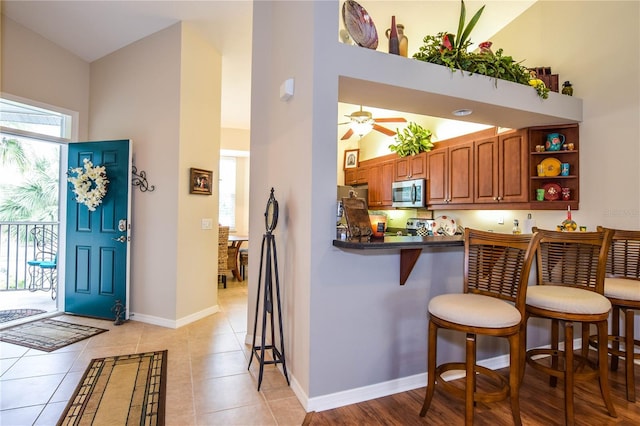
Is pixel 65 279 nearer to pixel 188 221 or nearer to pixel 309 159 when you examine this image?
pixel 188 221

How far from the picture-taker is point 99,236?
150 inches

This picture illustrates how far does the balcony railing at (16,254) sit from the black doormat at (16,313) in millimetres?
1188

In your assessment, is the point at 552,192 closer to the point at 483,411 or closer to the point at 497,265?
the point at 497,265

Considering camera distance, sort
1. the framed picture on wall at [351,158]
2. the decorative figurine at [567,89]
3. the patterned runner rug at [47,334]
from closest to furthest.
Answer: the patterned runner rug at [47,334] → the decorative figurine at [567,89] → the framed picture on wall at [351,158]

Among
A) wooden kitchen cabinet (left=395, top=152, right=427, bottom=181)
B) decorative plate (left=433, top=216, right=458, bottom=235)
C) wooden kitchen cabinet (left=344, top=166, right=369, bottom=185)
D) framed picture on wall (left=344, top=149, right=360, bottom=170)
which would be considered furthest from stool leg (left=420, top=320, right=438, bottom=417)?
framed picture on wall (left=344, top=149, right=360, bottom=170)

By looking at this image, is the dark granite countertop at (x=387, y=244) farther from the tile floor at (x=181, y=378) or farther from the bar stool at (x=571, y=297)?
the tile floor at (x=181, y=378)

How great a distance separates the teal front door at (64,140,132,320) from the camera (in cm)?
370

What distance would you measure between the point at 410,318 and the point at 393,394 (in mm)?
516

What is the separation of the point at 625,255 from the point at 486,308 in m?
1.82

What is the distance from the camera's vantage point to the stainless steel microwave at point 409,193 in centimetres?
479

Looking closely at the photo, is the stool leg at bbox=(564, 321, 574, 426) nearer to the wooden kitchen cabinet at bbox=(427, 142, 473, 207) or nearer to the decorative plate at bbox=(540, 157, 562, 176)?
the decorative plate at bbox=(540, 157, 562, 176)

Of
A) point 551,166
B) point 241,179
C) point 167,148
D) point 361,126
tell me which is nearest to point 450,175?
point 551,166

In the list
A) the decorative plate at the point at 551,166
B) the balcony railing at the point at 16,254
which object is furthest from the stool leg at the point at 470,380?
the balcony railing at the point at 16,254

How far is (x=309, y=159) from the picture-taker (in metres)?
2.04
